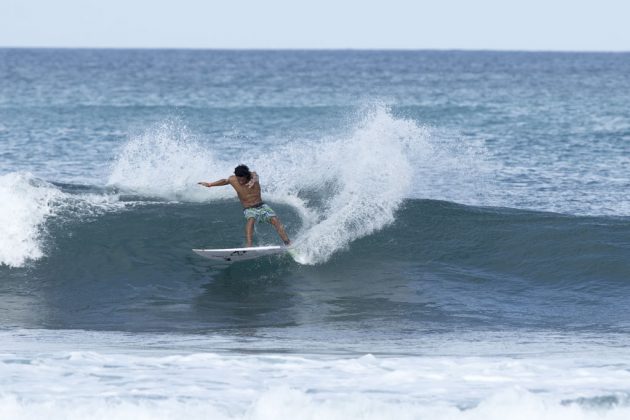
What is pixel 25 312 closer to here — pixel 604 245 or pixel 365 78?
pixel 604 245

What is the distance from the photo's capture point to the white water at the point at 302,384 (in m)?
8.34

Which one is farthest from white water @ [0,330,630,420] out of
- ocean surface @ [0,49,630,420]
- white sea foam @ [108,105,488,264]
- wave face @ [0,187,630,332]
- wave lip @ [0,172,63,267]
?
white sea foam @ [108,105,488,264]

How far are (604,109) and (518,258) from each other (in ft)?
113

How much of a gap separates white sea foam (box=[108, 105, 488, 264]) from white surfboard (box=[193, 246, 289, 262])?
0.71 metres

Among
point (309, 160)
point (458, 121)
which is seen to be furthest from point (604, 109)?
point (309, 160)

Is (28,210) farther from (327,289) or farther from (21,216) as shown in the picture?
(327,289)

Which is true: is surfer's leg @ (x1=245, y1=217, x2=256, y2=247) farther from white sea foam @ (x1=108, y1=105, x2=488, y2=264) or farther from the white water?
the white water

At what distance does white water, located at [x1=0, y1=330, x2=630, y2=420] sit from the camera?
834 centimetres

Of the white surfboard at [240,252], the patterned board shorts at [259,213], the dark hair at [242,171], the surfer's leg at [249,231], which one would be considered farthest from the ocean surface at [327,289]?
the dark hair at [242,171]

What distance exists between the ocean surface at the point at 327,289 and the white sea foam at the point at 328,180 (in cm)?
5

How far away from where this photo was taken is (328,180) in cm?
1842

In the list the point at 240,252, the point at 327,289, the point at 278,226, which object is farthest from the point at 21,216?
the point at 327,289

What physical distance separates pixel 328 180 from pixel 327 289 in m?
4.86

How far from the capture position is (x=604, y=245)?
616 inches
